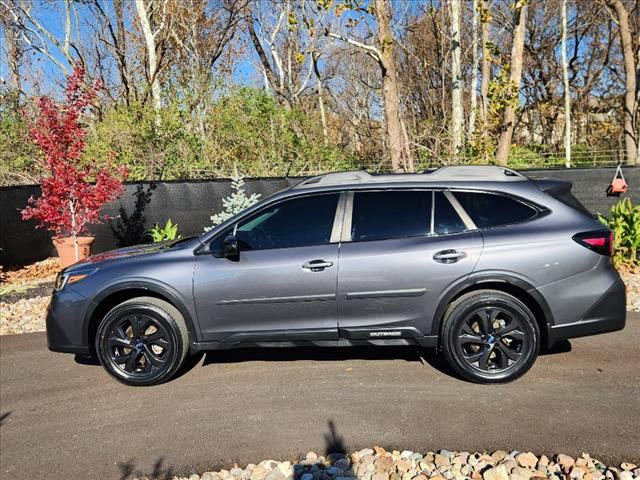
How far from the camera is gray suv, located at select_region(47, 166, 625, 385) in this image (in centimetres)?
379

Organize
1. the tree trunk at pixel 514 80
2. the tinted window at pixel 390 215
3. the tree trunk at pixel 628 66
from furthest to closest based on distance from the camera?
1. the tree trunk at pixel 628 66
2. the tree trunk at pixel 514 80
3. the tinted window at pixel 390 215

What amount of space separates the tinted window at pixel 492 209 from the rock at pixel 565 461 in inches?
69.0

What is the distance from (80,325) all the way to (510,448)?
3.36 m

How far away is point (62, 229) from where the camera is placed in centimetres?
957

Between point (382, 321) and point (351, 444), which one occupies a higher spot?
point (382, 321)

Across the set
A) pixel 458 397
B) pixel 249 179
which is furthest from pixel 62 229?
pixel 458 397

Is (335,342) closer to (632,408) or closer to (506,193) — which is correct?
(506,193)

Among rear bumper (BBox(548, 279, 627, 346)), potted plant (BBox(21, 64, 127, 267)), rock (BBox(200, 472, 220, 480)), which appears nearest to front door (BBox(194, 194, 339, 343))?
rock (BBox(200, 472, 220, 480))

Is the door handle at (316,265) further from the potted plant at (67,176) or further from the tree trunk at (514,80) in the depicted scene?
the tree trunk at (514,80)

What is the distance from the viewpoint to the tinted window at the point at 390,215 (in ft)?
13.2

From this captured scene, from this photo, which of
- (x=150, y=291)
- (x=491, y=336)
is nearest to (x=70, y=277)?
(x=150, y=291)

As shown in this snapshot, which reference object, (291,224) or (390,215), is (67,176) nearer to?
(291,224)

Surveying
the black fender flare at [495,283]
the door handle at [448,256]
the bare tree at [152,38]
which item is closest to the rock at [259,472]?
the black fender flare at [495,283]

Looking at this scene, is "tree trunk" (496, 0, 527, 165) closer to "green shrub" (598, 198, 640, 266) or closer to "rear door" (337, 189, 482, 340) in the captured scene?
"green shrub" (598, 198, 640, 266)
